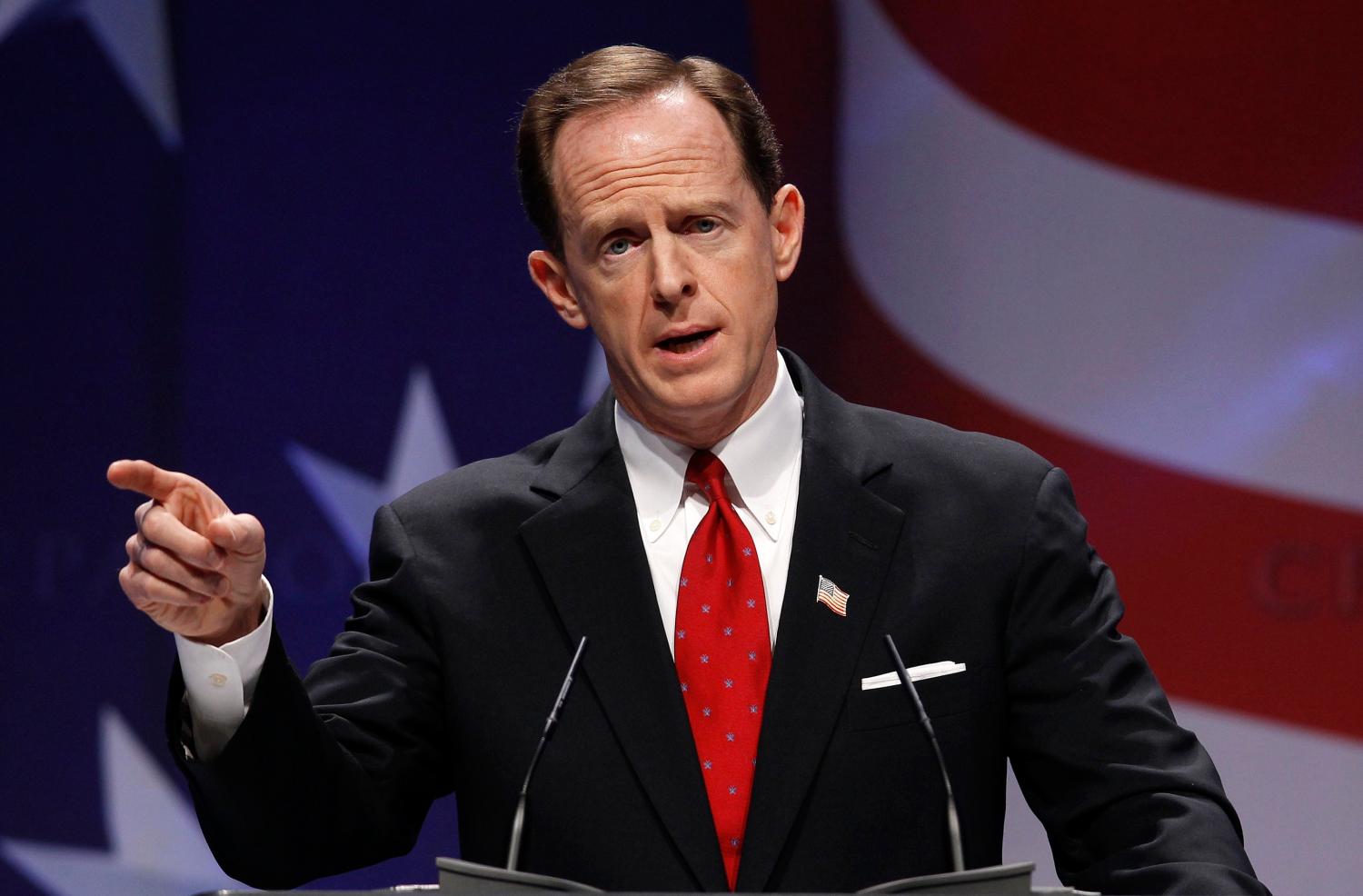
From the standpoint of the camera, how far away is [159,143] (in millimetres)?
3408

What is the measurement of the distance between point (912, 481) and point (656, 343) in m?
0.36

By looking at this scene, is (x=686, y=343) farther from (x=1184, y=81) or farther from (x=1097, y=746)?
(x=1184, y=81)

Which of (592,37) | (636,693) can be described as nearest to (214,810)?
(636,693)

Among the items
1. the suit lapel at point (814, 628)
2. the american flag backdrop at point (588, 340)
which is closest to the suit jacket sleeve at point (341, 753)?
the suit lapel at point (814, 628)

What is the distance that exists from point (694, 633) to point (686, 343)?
0.36 m

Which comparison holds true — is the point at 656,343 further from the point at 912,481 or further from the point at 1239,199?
the point at 1239,199

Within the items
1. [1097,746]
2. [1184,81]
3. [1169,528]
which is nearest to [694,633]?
[1097,746]

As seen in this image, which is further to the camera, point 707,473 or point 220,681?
point 707,473

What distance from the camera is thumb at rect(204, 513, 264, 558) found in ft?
4.61

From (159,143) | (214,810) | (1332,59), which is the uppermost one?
(159,143)

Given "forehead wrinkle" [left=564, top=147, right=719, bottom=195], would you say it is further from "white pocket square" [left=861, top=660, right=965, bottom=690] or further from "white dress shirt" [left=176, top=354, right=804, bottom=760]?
"white pocket square" [left=861, top=660, right=965, bottom=690]

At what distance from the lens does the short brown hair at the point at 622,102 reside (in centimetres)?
193

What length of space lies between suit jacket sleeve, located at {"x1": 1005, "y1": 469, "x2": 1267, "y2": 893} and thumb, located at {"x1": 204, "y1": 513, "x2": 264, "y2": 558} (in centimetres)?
88

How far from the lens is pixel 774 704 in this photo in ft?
5.58
